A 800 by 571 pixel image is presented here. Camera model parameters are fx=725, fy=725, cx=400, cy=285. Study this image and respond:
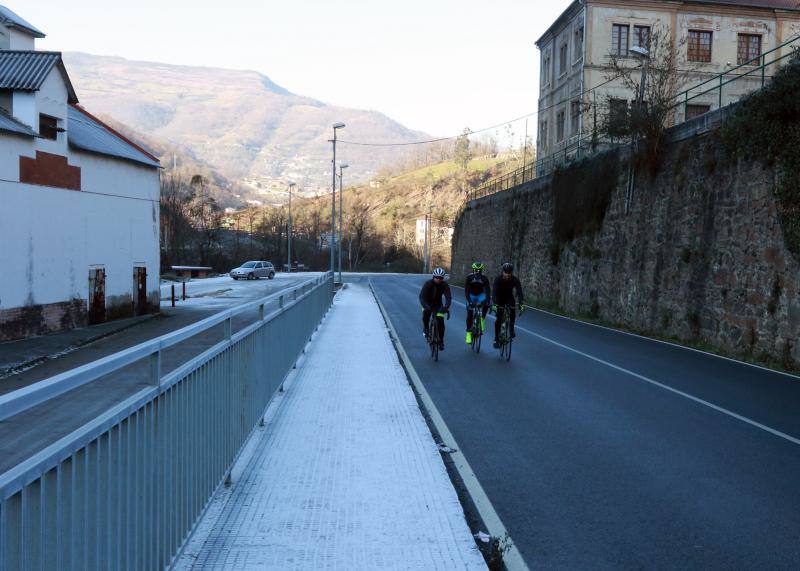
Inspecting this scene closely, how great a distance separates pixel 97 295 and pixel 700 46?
35.5 metres

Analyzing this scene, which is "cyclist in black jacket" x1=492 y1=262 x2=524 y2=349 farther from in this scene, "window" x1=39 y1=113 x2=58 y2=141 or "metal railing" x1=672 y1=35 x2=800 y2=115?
"window" x1=39 y1=113 x2=58 y2=141

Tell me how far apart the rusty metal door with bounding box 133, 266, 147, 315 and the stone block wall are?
664 inches

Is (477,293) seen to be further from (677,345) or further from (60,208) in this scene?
(60,208)

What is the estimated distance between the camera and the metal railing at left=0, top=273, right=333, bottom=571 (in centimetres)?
236

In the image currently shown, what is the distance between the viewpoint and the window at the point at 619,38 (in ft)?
134

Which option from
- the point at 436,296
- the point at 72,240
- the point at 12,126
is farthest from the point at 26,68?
the point at 436,296

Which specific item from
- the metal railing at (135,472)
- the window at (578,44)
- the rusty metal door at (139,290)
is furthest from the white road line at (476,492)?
the window at (578,44)

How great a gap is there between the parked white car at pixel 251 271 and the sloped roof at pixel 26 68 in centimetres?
3575

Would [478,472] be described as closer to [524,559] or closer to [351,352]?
[524,559]

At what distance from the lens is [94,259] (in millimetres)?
25531

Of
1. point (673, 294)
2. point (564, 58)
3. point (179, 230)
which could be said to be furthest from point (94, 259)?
point (179, 230)

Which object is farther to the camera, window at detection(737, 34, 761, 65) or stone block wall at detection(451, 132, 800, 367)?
window at detection(737, 34, 761, 65)

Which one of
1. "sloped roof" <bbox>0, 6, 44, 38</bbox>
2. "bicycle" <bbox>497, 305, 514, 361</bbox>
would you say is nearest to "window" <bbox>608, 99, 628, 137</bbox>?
"bicycle" <bbox>497, 305, 514, 361</bbox>

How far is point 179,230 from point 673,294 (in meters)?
67.3
